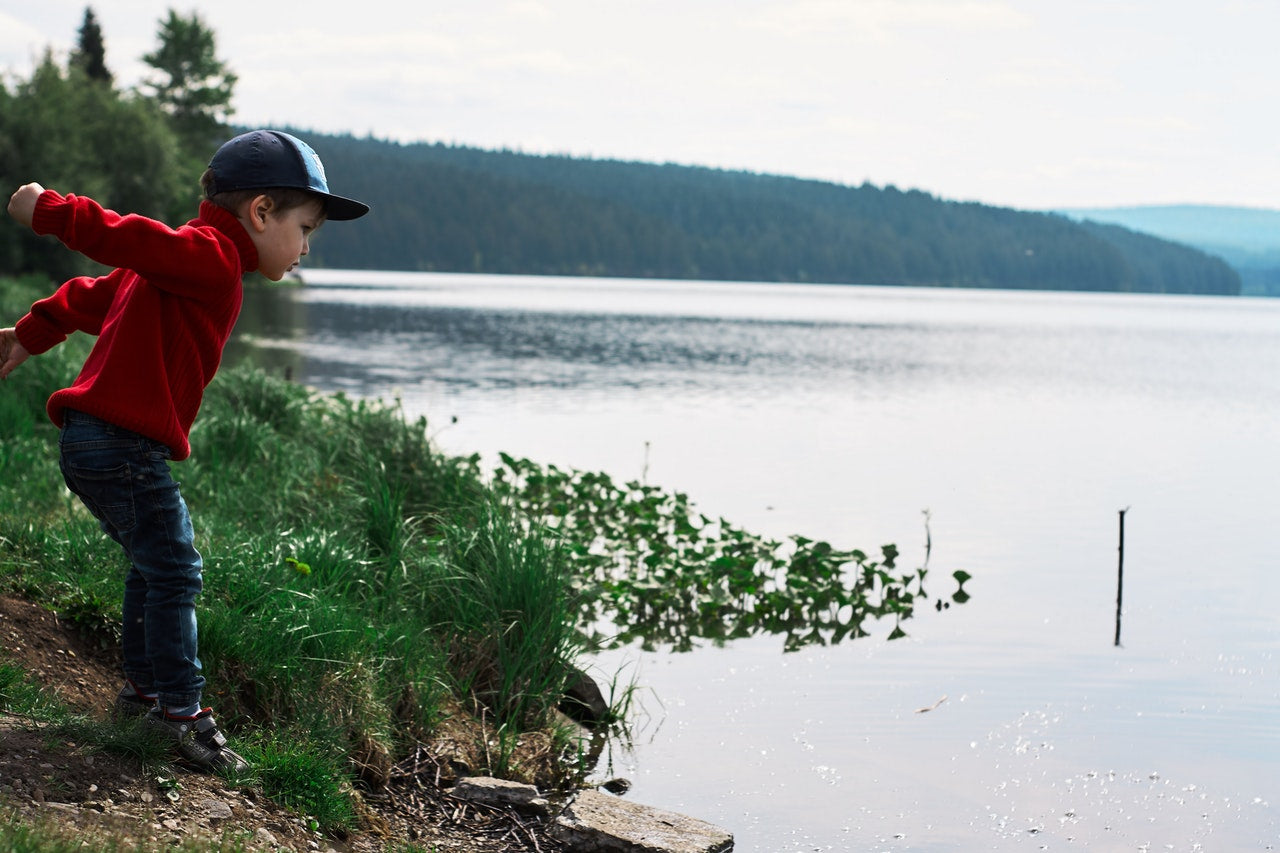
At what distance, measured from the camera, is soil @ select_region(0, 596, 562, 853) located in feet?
12.7

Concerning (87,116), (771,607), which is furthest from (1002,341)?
(771,607)

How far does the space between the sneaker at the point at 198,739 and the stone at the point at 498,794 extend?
130 centimetres

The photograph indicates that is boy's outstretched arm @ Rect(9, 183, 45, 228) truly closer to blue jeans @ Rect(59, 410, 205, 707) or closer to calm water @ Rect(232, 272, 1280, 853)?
blue jeans @ Rect(59, 410, 205, 707)

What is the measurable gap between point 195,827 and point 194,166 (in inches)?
2661

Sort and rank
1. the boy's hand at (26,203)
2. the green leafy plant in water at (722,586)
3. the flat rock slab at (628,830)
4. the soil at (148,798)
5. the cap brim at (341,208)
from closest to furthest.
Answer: the boy's hand at (26,203)
the soil at (148,798)
the cap brim at (341,208)
the flat rock slab at (628,830)
the green leafy plant in water at (722,586)

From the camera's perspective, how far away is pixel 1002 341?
193 ft

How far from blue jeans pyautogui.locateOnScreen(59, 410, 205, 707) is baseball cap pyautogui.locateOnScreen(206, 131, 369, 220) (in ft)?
2.85

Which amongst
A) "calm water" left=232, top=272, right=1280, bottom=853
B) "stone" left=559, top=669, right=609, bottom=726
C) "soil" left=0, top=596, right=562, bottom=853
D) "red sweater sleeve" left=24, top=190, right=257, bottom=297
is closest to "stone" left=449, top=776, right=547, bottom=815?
"soil" left=0, top=596, right=562, bottom=853

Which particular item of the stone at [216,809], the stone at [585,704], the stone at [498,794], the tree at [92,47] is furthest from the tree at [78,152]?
the stone at [216,809]

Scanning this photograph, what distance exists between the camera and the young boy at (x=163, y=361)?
3947mm

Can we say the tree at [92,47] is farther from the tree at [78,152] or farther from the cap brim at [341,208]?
the cap brim at [341,208]

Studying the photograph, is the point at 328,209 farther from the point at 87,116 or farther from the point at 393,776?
the point at 87,116

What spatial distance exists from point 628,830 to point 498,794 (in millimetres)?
590

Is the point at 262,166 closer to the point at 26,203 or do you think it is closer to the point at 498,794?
the point at 26,203
